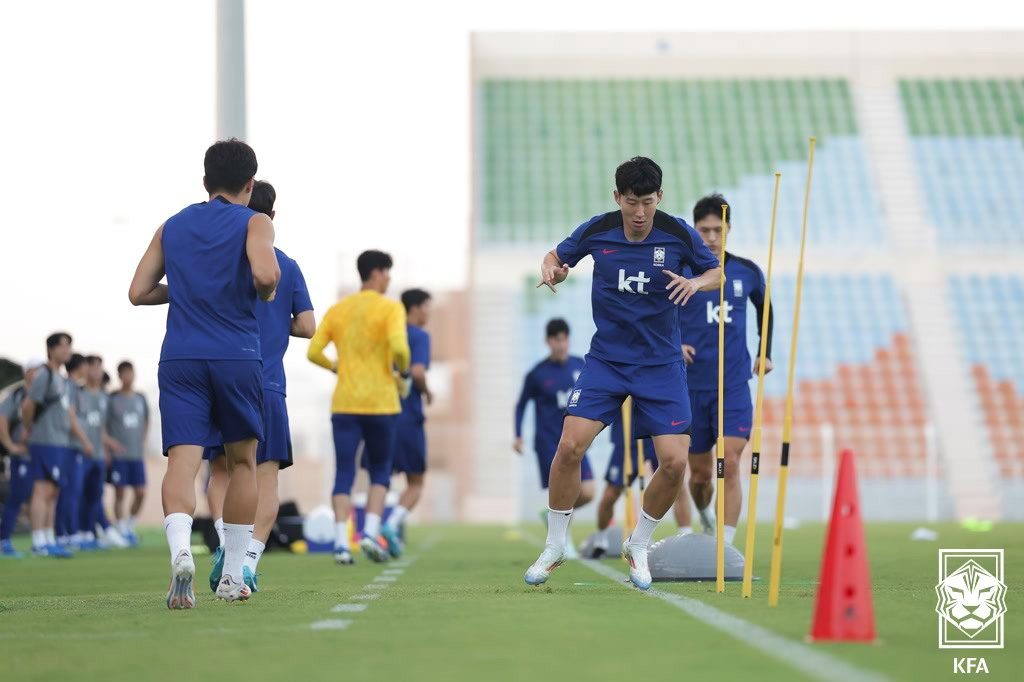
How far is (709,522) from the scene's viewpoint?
1184 centimetres

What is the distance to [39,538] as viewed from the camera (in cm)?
1605

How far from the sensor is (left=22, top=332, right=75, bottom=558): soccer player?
15.8 metres

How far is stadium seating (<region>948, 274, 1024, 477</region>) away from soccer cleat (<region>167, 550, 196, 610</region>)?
1112 inches

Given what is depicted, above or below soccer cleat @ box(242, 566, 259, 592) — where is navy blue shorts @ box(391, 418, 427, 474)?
above

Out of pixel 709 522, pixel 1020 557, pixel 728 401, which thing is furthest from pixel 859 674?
pixel 1020 557

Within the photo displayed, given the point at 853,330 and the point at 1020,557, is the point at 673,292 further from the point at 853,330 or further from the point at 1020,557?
the point at 853,330

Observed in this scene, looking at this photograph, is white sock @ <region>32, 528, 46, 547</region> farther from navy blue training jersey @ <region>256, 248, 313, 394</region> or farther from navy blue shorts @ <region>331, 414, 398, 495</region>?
navy blue training jersey @ <region>256, 248, 313, 394</region>

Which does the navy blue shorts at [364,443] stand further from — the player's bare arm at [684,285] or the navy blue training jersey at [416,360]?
the player's bare arm at [684,285]

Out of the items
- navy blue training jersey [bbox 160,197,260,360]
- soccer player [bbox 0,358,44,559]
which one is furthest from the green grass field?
soccer player [bbox 0,358,44,559]

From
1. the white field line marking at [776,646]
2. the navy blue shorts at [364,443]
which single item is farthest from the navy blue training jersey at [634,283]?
the navy blue shorts at [364,443]

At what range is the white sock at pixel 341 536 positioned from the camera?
40.7 ft

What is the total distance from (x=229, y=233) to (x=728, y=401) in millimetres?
4070

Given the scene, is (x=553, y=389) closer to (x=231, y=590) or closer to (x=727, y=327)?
(x=727, y=327)

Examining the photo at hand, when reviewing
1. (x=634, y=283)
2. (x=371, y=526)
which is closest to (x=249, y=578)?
(x=634, y=283)
